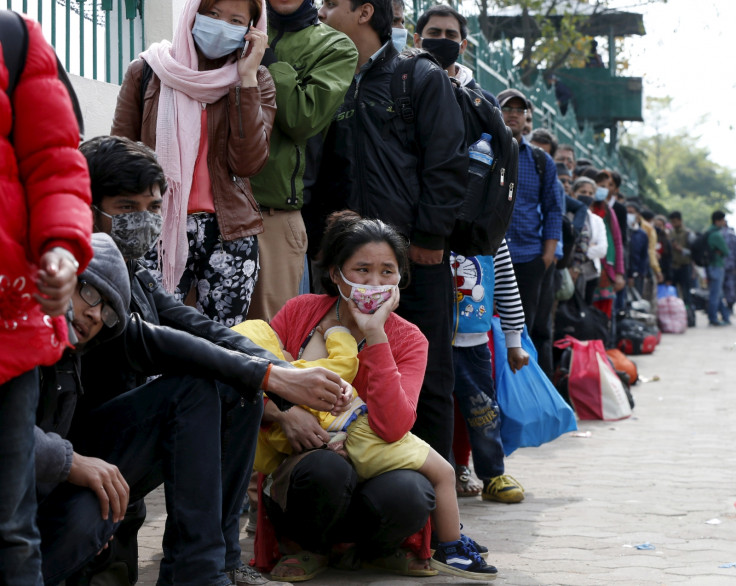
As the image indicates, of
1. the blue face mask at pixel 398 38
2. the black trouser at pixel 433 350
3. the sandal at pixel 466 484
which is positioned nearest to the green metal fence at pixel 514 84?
the blue face mask at pixel 398 38

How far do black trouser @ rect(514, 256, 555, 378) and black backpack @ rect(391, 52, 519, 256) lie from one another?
2451 mm

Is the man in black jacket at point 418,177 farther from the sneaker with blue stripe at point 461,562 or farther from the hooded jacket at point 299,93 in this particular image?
the sneaker with blue stripe at point 461,562

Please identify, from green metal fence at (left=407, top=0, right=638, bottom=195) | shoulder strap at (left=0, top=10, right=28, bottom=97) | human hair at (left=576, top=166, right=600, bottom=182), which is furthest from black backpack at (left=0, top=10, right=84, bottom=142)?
human hair at (left=576, top=166, right=600, bottom=182)

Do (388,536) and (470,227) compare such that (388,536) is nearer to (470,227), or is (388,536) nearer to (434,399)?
(434,399)

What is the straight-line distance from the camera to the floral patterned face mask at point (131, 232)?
11.5 feet

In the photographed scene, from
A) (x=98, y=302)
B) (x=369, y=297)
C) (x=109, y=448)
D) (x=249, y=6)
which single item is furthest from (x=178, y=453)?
(x=249, y=6)

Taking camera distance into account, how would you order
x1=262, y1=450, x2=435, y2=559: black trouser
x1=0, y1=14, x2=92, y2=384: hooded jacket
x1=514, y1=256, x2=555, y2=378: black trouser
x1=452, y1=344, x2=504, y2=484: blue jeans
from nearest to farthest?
1. x1=0, y1=14, x2=92, y2=384: hooded jacket
2. x1=262, y1=450, x2=435, y2=559: black trouser
3. x1=452, y1=344, x2=504, y2=484: blue jeans
4. x1=514, y1=256, x2=555, y2=378: black trouser

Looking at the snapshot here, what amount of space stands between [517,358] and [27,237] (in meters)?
3.75

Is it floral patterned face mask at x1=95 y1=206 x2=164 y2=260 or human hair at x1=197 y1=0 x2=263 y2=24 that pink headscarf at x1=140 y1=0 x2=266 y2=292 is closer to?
human hair at x1=197 y1=0 x2=263 y2=24

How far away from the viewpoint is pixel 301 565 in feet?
13.1

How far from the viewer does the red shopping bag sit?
8.81 m

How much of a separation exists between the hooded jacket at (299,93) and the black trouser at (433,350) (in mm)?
664

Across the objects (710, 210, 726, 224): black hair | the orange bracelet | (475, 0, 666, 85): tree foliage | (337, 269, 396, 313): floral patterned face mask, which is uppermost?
(475, 0, 666, 85): tree foliage

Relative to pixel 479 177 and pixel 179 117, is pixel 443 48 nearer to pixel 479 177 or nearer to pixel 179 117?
pixel 479 177
